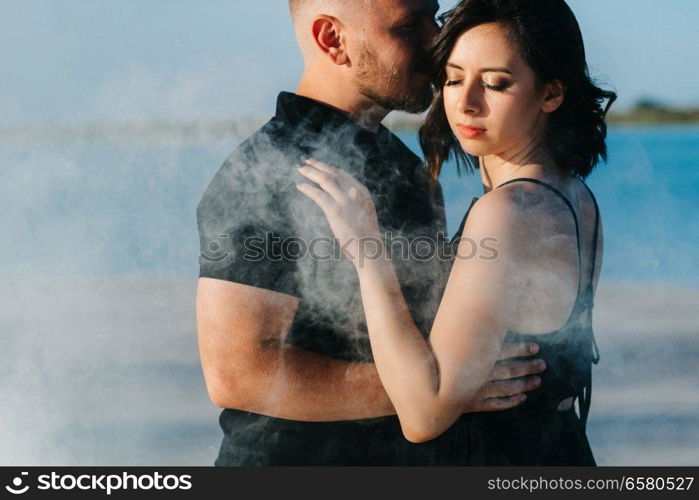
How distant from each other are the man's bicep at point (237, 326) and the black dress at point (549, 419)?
416 millimetres

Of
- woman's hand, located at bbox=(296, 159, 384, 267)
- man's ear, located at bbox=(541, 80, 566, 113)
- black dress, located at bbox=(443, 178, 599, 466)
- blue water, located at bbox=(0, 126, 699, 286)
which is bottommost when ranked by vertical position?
black dress, located at bbox=(443, 178, 599, 466)

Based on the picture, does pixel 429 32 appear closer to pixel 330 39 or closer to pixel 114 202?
pixel 330 39

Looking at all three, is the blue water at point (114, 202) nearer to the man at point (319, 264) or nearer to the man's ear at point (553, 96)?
the man at point (319, 264)

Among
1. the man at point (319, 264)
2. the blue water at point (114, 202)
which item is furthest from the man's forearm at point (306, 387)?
the blue water at point (114, 202)

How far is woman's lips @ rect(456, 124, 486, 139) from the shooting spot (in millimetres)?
2094

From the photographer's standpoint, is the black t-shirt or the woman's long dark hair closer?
the woman's long dark hair

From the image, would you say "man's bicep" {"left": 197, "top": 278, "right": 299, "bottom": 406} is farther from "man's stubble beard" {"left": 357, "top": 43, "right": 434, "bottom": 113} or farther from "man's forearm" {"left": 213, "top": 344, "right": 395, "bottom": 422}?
"man's stubble beard" {"left": 357, "top": 43, "right": 434, "bottom": 113}

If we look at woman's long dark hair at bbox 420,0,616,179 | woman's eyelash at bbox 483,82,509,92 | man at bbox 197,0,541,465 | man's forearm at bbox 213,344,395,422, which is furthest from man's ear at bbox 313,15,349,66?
man's forearm at bbox 213,344,395,422

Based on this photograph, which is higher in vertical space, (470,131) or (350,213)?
(470,131)

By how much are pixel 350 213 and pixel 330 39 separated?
44cm

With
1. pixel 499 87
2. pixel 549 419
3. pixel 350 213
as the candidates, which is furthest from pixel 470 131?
pixel 549 419

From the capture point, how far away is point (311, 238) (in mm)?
2207

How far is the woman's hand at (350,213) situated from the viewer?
2.01 m

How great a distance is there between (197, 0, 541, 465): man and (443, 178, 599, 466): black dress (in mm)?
39
